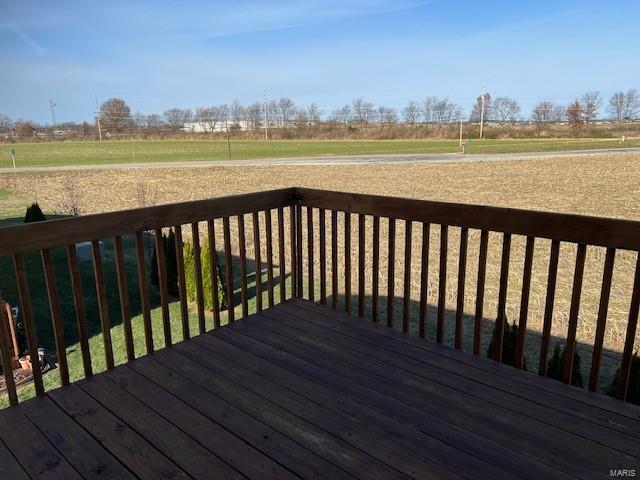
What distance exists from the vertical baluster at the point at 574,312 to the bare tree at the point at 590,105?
210 feet

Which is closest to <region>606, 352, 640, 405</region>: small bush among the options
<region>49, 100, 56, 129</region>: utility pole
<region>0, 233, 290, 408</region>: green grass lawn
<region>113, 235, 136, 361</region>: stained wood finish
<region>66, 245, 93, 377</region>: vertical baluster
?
<region>113, 235, 136, 361</region>: stained wood finish

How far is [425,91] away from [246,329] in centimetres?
7354

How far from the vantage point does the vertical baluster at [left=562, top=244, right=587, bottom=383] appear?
7.15 feet

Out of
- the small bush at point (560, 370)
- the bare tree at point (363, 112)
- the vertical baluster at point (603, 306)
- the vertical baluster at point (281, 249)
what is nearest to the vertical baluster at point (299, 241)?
the vertical baluster at point (281, 249)

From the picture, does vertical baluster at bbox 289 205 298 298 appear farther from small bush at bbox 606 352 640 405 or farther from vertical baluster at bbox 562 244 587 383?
small bush at bbox 606 352 640 405

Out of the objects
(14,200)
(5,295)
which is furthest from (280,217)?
(14,200)

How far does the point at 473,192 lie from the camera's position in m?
12.5

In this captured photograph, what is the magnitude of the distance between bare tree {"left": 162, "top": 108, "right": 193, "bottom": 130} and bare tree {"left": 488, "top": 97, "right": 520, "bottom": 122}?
44269 millimetres

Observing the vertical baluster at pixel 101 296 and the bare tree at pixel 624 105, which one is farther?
the bare tree at pixel 624 105

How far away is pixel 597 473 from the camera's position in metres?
1.61

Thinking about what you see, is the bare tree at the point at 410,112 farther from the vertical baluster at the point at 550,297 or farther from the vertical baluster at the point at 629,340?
the vertical baluster at the point at 629,340

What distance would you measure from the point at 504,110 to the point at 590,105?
1190 centimetres

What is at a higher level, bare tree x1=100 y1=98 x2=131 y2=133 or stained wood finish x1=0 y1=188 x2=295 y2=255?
bare tree x1=100 y1=98 x2=131 y2=133

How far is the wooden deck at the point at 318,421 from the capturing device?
166cm
